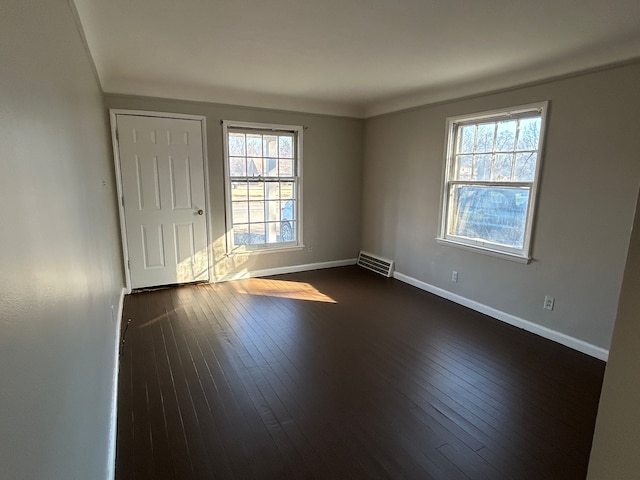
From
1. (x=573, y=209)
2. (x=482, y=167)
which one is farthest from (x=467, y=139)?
(x=573, y=209)

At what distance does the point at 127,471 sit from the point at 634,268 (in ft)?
7.08

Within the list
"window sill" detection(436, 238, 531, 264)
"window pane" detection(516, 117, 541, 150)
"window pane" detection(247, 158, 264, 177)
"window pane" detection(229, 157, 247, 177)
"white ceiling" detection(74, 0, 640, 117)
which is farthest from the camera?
"window pane" detection(247, 158, 264, 177)

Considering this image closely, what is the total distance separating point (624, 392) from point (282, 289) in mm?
3922

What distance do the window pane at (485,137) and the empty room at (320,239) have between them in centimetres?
7

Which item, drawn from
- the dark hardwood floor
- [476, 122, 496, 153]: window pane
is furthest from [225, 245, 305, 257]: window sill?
[476, 122, 496, 153]: window pane

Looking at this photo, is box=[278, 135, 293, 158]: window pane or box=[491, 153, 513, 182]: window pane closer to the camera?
box=[491, 153, 513, 182]: window pane

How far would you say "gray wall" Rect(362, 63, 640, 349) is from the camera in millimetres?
2697

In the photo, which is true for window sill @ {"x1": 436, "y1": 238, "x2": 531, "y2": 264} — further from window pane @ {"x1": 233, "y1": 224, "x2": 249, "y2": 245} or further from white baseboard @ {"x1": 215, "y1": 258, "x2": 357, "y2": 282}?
window pane @ {"x1": 233, "y1": 224, "x2": 249, "y2": 245}

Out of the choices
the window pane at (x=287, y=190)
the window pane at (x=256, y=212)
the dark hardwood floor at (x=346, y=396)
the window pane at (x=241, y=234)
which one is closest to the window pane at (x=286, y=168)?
the window pane at (x=287, y=190)

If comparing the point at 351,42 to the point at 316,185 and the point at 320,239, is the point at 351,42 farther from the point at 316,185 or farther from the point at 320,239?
the point at 320,239

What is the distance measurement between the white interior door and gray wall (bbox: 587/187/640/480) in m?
4.29

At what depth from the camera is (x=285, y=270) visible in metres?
5.24

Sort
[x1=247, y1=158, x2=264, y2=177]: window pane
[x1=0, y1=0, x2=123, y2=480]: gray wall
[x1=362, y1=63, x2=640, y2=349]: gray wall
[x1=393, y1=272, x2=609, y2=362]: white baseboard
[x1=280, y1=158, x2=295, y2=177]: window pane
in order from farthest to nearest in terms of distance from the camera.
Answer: [x1=280, y1=158, x2=295, y2=177]: window pane < [x1=247, y1=158, x2=264, y2=177]: window pane < [x1=393, y1=272, x2=609, y2=362]: white baseboard < [x1=362, y1=63, x2=640, y2=349]: gray wall < [x1=0, y1=0, x2=123, y2=480]: gray wall

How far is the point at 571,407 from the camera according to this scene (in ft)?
7.49
